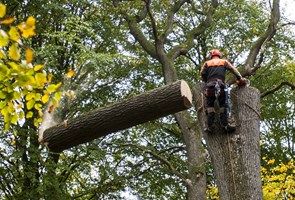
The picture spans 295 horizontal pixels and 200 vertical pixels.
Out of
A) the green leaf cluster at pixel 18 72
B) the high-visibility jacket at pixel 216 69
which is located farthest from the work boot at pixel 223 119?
the green leaf cluster at pixel 18 72

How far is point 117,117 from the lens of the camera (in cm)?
406

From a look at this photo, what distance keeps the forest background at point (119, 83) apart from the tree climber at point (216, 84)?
3783 millimetres

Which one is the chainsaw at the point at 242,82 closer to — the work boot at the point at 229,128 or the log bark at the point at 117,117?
the work boot at the point at 229,128

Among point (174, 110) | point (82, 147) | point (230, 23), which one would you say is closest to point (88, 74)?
point (82, 147)

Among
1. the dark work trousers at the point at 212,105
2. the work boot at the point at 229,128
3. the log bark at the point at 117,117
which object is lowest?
the log bark at the point at 117,117

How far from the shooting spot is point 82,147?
12.4 m

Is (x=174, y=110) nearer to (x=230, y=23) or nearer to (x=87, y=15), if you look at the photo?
(x=87, y=15)

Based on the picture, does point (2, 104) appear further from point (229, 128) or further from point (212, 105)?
point (212, 105)

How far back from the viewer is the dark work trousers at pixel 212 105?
19.6ft

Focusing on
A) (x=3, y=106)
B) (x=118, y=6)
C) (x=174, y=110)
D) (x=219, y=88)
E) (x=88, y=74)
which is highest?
(x=118, y=6)

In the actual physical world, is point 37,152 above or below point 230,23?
below

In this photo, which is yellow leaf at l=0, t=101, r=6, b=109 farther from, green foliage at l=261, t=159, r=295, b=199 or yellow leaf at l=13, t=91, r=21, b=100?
green foliage at l=261, t=159, r=295, b=199

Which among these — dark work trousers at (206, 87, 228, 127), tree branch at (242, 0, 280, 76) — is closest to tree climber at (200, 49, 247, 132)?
dark work trousers at (206, 87, 228, 127)

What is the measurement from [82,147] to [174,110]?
852 centimetres
